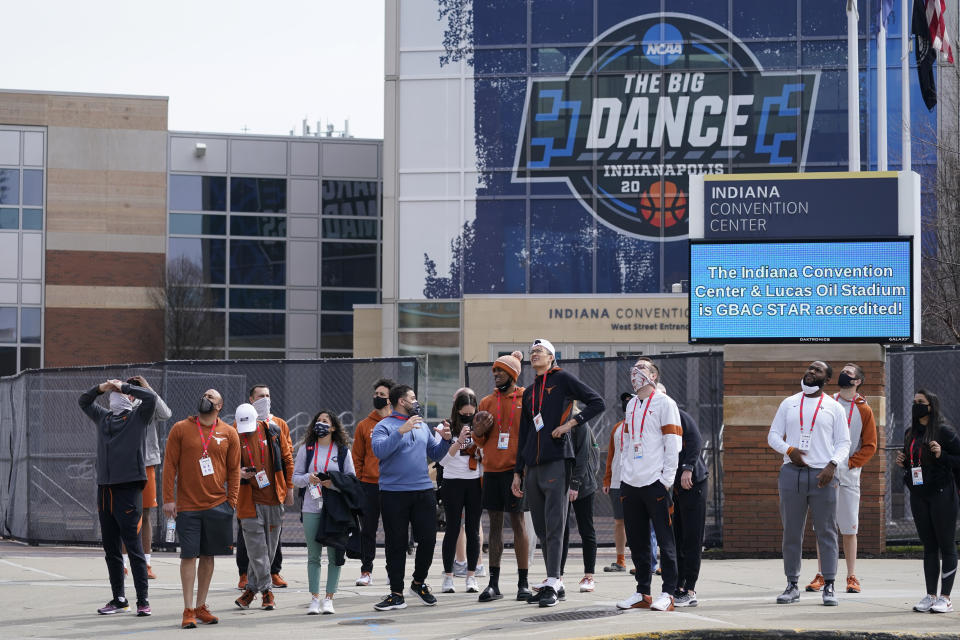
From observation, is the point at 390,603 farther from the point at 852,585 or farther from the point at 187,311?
the point at 187,311

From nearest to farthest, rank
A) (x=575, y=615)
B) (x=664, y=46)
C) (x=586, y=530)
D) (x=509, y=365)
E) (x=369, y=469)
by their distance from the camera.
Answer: (x=575, y=615)
(x=509, y=365)
(x=586, y=530)
(x=369, y=469)
(x=664, y=46)

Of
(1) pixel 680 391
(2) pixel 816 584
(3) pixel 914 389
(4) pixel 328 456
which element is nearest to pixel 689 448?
(2) pixel 816 584

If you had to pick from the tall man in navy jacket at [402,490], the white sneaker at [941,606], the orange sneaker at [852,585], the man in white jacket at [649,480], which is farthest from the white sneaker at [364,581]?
the white sneaker at [941,606]

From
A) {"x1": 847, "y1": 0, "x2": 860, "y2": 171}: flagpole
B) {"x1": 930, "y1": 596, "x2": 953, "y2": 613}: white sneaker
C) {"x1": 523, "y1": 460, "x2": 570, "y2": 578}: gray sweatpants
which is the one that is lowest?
{"x1": 930, "y1": 596, "x2": 953, "y2": 613}: white sneaker

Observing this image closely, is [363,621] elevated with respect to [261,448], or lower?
lower

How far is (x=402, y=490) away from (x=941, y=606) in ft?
14.4

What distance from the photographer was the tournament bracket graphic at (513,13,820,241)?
106ft

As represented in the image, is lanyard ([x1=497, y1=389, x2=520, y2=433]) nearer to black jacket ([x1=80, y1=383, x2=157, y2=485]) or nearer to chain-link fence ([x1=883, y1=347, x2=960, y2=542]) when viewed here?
black jacket ([x1=80, y1=383, x2=157, y2=485])

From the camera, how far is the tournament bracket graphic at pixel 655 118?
3241 centimetres

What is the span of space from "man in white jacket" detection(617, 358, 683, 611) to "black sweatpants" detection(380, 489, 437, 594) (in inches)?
65.9

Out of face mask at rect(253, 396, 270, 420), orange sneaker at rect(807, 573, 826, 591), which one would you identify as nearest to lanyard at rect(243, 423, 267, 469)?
face mask at rect(253, 396, 270, 420)

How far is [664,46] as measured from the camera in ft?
108

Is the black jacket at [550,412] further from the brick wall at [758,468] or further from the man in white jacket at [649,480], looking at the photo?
the brick wall at [758,468]

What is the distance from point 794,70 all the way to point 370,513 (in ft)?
78.4
